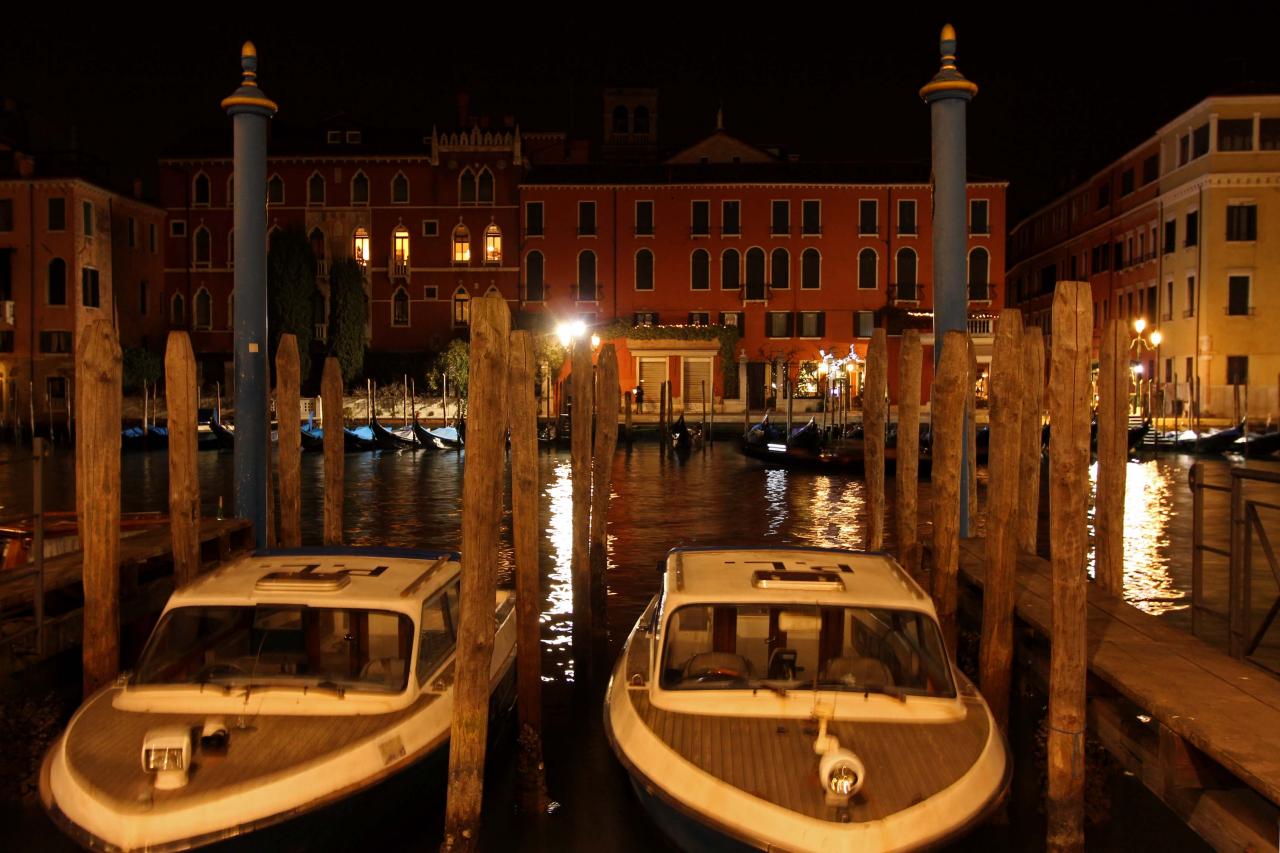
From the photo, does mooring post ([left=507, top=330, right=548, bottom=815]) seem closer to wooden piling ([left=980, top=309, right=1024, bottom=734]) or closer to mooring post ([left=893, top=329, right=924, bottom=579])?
wooden piling ([left=980, top=309, right=1024, bottom=734])

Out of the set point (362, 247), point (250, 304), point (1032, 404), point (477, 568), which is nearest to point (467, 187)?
point (362, 247)

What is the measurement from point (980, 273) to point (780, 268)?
23.5ft

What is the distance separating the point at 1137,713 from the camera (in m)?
7.38

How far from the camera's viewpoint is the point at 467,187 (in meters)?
42.8

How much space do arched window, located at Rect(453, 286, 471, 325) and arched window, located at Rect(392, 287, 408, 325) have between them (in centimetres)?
188

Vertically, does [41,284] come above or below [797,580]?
above

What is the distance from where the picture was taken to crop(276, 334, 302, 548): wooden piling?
9367 mm

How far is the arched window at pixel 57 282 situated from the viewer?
38688 mm

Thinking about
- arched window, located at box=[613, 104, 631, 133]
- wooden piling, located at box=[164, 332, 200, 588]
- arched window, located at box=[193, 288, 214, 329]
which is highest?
arched window, located at box=[613, 104, 631, 133]

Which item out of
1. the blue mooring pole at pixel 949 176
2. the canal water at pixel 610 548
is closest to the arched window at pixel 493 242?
the canal water at pixel 610 548

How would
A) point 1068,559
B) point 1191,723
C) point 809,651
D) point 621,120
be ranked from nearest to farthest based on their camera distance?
point 1191,723, point 1068,559, point 809,651, point 621,120

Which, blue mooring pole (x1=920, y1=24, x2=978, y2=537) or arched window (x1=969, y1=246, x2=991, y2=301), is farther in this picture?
arched window (x1=969, y1=246, x2=991, y2=301)

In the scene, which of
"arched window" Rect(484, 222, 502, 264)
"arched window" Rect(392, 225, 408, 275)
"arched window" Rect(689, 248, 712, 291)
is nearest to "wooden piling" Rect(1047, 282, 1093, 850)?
"arched window" Rect(689, 248, 712, 291)

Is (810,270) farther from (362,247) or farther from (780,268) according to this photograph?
(362,247)
